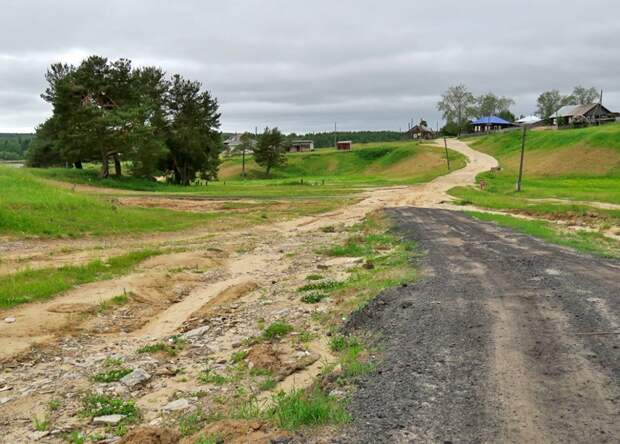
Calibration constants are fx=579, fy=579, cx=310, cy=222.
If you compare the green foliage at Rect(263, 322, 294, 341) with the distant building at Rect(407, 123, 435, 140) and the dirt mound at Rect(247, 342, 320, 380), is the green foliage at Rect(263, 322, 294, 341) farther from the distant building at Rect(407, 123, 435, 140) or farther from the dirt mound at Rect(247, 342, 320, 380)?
the distant building at Rect(407, 123, 435, 140)

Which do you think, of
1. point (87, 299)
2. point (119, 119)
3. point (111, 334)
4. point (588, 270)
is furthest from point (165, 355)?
point (119, 119)

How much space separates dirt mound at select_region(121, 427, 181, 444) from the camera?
5941mm

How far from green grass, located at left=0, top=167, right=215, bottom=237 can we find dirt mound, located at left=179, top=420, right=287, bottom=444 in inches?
720

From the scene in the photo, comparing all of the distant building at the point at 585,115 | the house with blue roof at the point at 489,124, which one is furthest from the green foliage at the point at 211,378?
the house with blue roof at the point at 489,124

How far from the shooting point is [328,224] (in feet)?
103

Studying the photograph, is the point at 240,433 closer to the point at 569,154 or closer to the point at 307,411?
the point at 307,411

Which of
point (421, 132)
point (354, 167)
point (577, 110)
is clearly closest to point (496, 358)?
point (354, 167)

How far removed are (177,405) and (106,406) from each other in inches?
34.3

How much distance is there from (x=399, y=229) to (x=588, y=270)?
39.5ft

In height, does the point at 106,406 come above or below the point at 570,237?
above

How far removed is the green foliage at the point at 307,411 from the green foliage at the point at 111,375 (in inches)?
111

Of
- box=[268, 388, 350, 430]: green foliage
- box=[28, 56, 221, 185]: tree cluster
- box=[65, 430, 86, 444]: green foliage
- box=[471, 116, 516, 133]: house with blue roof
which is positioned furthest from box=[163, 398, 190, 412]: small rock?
box=[471, 116, 516, 133]: house with blue roof

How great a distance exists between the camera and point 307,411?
5887mm

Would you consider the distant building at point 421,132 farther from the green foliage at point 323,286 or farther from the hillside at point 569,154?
the green foliage at point 323,286
